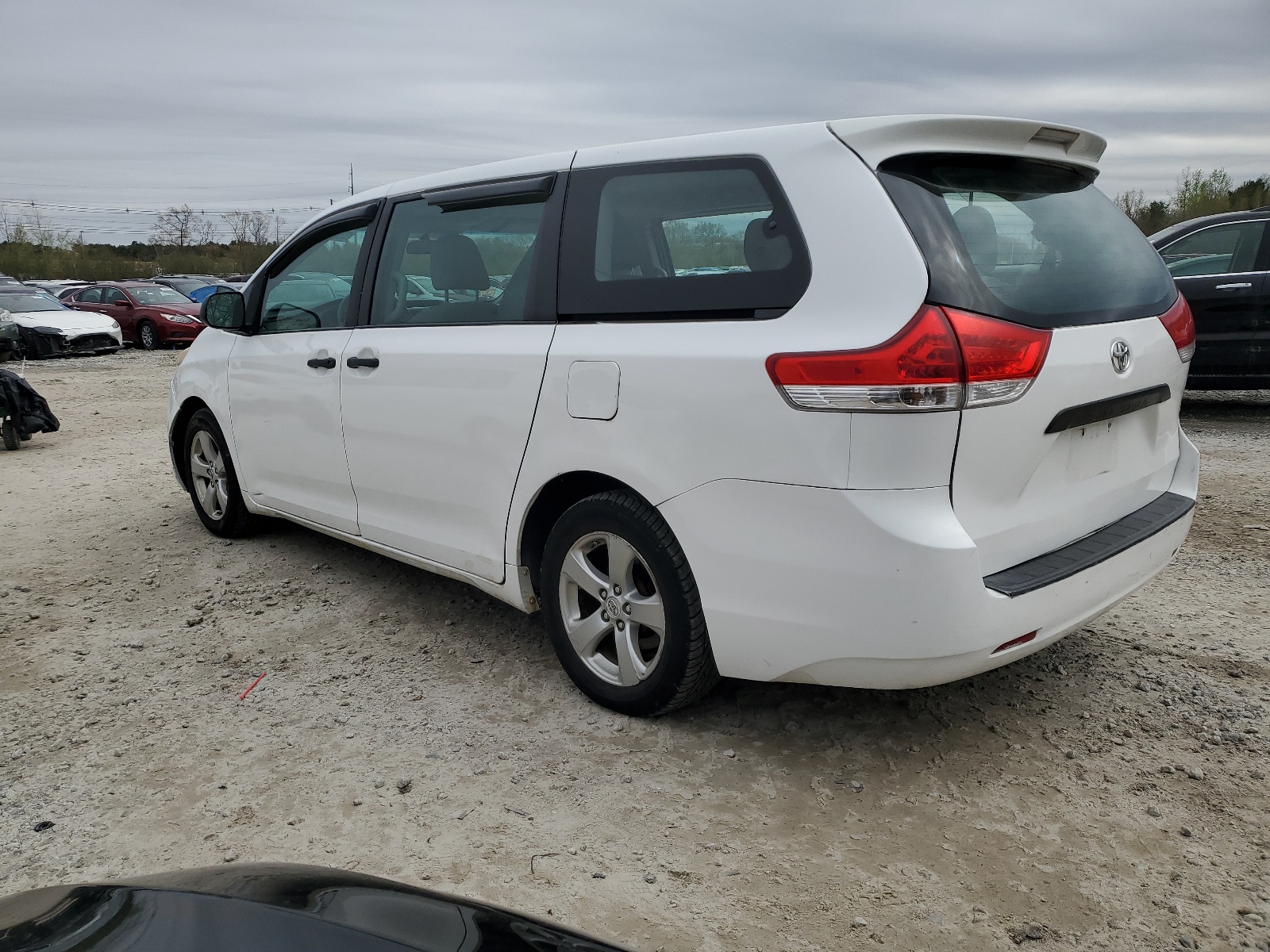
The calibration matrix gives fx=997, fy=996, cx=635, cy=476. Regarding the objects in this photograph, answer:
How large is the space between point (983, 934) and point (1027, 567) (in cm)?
94

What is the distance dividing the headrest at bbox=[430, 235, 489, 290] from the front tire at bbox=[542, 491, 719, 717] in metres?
1.03

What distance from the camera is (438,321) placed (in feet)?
12.2

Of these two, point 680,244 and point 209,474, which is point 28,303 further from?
point 680,244

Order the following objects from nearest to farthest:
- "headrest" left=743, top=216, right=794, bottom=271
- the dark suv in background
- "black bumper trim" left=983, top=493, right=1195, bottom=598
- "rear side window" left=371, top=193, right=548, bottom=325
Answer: "black bumper trim" left=983, top=493, right=1195, bottom=598, "headrest" left=743, top=216, right=794, bottom=271, "rear side window" left=371, top=193, right=548, bottom=325, the dark suv in background

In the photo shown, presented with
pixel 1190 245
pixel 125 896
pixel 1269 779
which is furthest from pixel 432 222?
pixel 1190 245

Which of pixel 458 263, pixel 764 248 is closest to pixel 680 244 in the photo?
pixel 764 248

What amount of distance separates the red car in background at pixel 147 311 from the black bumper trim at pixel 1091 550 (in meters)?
20.7

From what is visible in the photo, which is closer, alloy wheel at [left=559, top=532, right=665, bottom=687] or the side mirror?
alloy wheel at [left=559, top=532, right=665, bottom=687]

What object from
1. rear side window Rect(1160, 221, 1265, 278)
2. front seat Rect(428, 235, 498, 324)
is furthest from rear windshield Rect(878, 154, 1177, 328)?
rear side window Rect(1160, 221, 1265, 278)

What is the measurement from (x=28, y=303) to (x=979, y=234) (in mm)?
21965

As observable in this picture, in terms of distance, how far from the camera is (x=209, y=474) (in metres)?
5.54

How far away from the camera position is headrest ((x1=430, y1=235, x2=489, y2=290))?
145 inches

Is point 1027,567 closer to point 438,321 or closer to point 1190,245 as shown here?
point 438,321

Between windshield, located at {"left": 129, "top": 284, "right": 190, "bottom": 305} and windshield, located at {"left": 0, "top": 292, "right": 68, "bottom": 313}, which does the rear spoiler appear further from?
windshield, located at {"left": 129, "top": 284, "right": 190, "bottom": 305}
